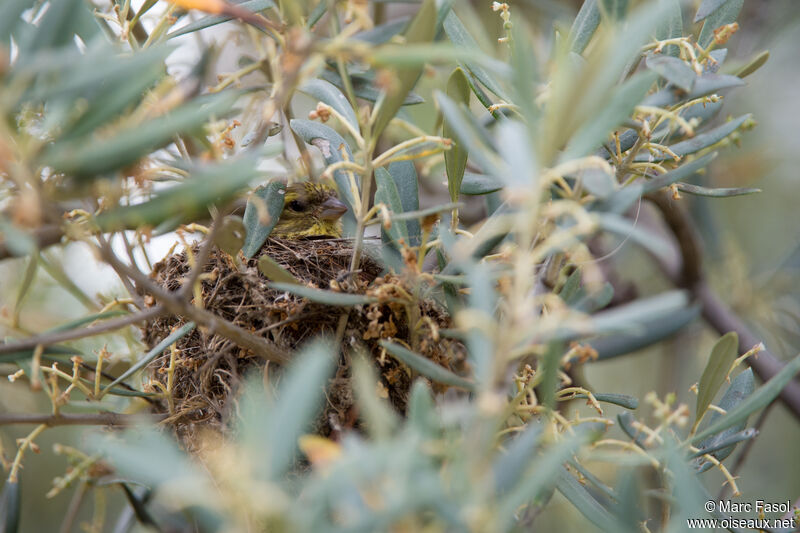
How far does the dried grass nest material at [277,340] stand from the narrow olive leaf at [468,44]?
48 centimetres

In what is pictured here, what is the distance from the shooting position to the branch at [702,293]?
2.81 m

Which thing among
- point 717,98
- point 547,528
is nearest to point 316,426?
point 717,98

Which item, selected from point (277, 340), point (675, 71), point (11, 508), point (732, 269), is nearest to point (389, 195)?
point (277, 340)

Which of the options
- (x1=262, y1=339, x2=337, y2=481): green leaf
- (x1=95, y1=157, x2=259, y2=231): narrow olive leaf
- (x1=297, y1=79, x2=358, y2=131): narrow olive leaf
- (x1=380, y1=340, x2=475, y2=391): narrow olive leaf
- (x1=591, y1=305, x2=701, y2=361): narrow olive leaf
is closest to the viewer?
(x1=262, y1=339, x2=337, y2=481): green leaf

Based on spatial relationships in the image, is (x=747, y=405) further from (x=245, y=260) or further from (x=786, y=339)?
(x=786, y=339)

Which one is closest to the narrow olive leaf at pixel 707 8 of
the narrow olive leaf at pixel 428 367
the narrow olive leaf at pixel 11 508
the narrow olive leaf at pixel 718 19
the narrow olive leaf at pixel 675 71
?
the narrow olive leaf at pixel 718 19

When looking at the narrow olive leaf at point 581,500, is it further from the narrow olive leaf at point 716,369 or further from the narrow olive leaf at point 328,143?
the narrow olive leaf at point 328,143

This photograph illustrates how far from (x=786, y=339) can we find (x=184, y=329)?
325 cm

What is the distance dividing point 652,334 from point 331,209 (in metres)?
1.33

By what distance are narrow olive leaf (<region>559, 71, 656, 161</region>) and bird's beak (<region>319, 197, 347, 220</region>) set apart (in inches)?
72.3

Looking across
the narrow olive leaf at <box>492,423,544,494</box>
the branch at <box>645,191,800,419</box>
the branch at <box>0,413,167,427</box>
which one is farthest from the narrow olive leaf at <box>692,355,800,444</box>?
the branch at <box>645,191,800,419</box>

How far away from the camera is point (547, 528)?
3598 mm

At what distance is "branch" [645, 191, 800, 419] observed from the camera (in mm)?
2811

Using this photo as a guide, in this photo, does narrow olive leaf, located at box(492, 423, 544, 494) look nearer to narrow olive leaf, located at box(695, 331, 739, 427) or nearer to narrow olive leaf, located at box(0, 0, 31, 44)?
narrow olive leaf, located at box(695, 331, 739, 427)
